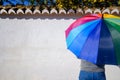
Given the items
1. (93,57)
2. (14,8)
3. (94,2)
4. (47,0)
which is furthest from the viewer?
(47,0)

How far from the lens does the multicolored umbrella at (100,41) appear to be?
5.41 meters

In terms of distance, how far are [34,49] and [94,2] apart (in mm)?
3213

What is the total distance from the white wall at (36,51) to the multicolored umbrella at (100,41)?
11.9 ft

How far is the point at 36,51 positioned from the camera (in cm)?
948

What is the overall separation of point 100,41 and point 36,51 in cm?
428

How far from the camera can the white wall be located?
9.35 meters

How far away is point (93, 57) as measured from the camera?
5.40 meters

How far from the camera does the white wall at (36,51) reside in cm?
935

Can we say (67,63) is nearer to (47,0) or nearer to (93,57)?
(93,57)

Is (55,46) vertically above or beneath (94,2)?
beneath

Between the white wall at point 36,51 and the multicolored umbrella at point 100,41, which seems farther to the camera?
the white wall at point 36,51

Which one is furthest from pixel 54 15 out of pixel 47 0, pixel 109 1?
pixel 47 0

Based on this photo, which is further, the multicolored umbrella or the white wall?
the white wall

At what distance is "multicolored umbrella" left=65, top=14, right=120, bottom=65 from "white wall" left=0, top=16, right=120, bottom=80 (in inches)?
142
